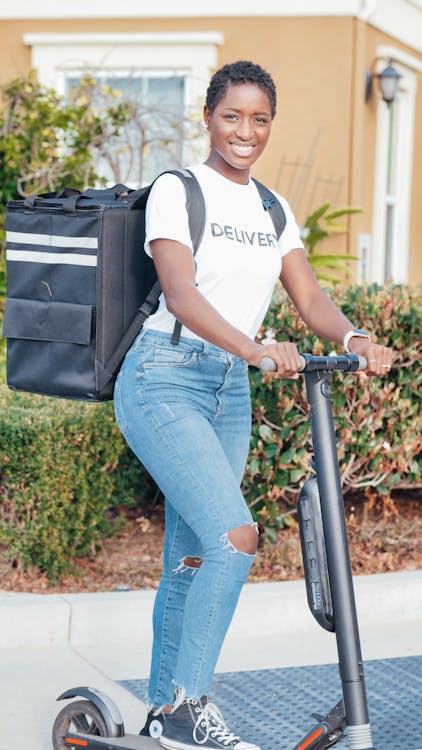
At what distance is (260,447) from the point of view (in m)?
5.46

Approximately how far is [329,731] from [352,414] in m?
2.75

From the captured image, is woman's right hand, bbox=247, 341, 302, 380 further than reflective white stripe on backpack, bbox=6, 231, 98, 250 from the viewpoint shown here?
No

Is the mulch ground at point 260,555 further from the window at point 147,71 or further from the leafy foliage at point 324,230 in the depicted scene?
the window at point 147,71

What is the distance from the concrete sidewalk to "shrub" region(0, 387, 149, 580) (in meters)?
0.25

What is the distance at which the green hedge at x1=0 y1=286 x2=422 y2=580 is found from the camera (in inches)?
195

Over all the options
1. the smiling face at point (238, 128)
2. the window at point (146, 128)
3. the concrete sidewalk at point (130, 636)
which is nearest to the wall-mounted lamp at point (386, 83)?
the window at point (146, 128)

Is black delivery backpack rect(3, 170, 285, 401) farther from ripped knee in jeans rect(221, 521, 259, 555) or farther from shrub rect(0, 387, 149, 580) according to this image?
shrub rect(0, 387, 149, 580)

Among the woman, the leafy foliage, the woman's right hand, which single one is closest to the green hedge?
the woman

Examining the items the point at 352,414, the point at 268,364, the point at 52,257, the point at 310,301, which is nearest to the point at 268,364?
the point at 268,364

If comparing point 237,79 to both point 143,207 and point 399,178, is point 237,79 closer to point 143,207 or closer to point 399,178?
point 143,207

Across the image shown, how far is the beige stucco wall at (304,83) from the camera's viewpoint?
1036 cm

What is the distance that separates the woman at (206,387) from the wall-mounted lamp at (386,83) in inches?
300

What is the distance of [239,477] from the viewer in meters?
3.45

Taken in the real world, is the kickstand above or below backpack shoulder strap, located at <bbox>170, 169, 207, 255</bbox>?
below
